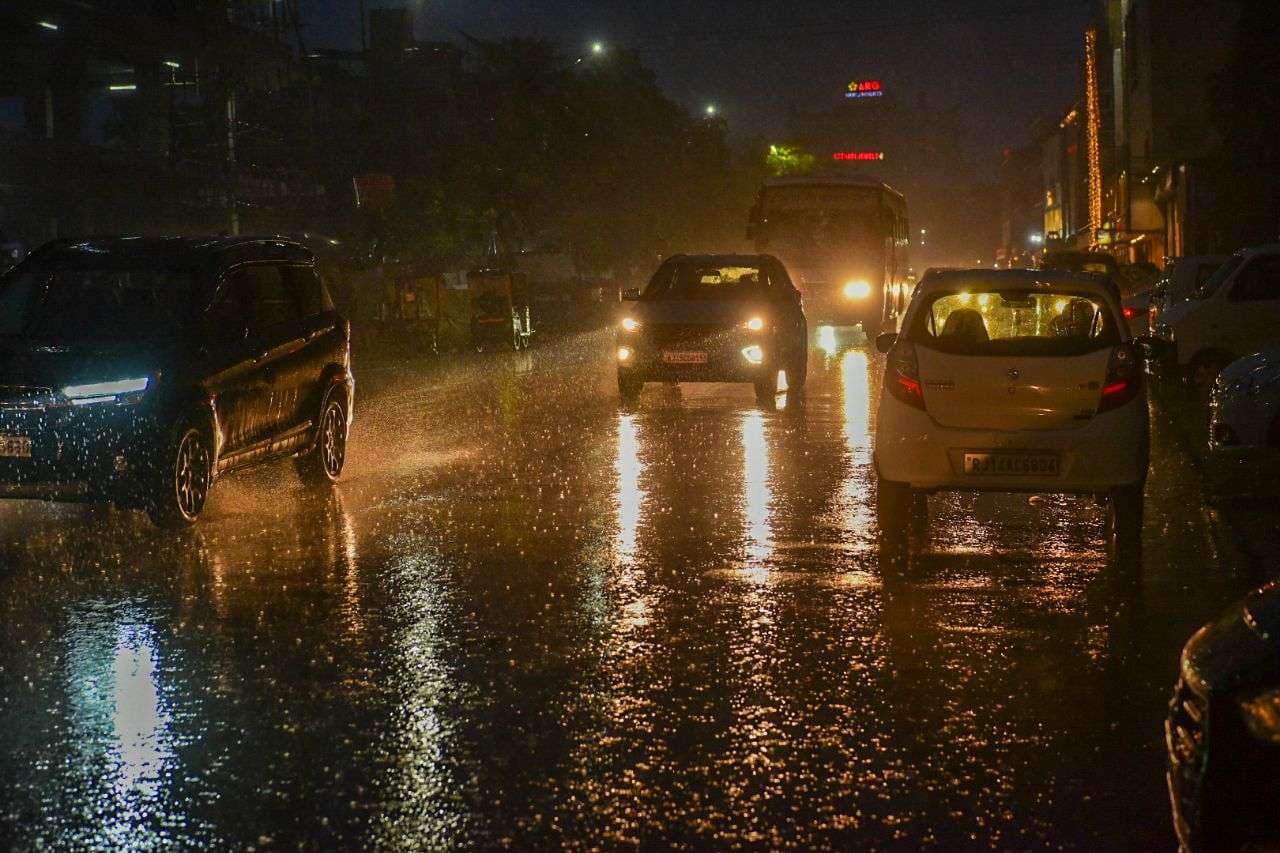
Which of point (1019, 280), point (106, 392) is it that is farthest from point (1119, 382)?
point (106, 392)

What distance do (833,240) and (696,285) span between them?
18952 mm

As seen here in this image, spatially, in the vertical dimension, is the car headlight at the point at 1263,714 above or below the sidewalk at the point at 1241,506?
above

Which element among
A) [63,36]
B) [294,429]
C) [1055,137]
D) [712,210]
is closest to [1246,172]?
[63,36]

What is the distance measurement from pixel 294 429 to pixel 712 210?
86.5 meters

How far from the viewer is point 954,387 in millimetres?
10602

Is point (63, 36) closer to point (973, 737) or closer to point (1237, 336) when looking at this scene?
point (1237, 336)

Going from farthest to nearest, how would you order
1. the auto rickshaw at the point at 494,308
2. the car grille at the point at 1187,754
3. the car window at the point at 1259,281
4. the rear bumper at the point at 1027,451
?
the auto rickshaw at the point at 494,308
the car window at the point at 1259,281
the rear bumper at the point at 1027,451
the car grille at the point at 1187,754

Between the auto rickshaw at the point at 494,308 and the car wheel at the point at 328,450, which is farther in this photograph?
the auto rickshaw at the point at 494,308

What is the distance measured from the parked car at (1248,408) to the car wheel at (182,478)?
7.57m

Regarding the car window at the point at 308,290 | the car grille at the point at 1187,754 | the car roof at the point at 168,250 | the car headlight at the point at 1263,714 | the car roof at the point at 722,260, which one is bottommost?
the car grille at the point at 1187,754

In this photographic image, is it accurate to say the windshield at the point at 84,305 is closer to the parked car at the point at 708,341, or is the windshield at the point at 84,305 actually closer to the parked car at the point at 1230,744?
the parked car at the point at 1230,744

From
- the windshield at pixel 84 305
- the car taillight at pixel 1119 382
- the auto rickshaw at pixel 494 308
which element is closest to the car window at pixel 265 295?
the windshield at pixel 84 305

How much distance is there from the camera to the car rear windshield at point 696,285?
74.6 feet

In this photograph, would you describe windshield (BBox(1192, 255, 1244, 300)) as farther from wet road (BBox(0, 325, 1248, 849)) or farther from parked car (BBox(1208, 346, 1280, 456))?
wet road (BBox(0, 325, 1248, 849))
